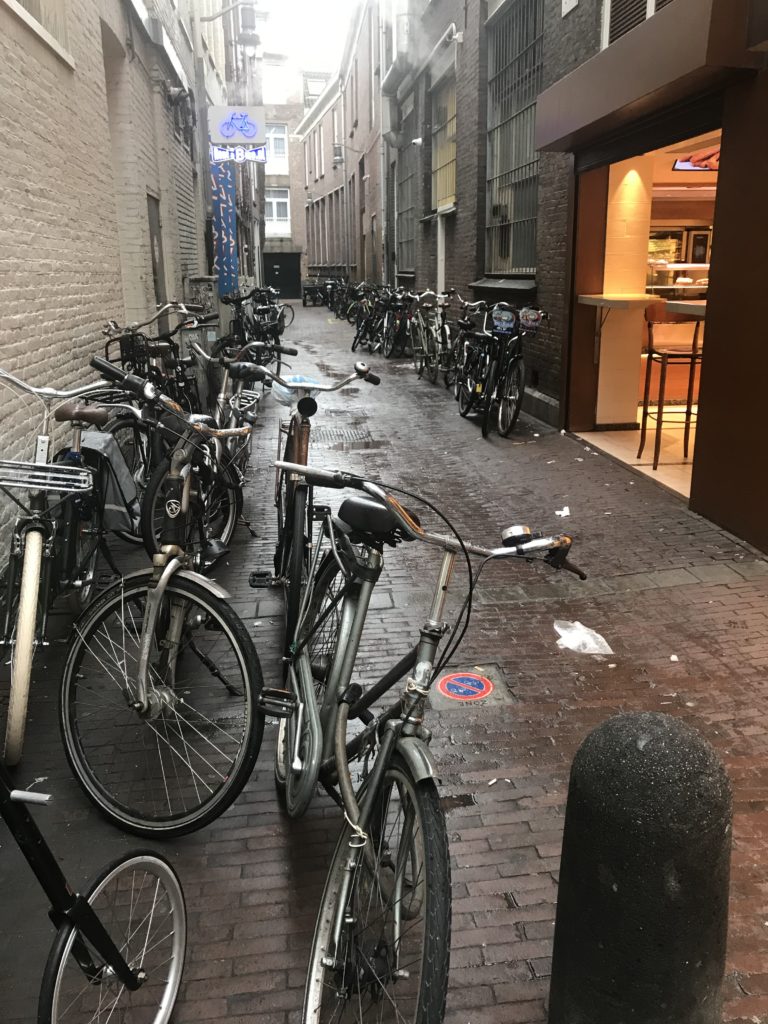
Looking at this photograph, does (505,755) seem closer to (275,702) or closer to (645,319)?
(275,702)

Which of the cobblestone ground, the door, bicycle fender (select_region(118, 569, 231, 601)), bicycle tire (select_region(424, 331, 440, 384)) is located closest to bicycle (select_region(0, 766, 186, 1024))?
the cobblestone ground

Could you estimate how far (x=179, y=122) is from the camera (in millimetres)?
14141

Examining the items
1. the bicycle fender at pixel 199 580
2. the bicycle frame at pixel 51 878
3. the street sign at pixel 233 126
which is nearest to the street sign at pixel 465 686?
the bicycle fender at pixel 199 580

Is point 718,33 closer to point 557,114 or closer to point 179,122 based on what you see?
point 557,114

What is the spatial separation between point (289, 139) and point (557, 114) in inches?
1951

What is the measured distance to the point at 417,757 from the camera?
1.94 m

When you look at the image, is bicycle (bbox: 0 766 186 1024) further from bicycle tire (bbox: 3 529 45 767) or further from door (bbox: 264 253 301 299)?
door (bbox: 264 253 301 299)

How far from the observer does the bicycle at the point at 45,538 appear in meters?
3.21

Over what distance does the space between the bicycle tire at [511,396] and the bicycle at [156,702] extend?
242 inches

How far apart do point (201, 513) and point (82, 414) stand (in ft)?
3.71

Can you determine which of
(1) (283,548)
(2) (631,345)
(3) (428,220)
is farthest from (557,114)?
(3) (428,220)

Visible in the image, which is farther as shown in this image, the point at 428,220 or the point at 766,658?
the point at 428,220

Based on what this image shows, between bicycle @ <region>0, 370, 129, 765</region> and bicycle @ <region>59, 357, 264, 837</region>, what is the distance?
28cm

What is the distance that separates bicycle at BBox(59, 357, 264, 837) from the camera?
9.24ft
